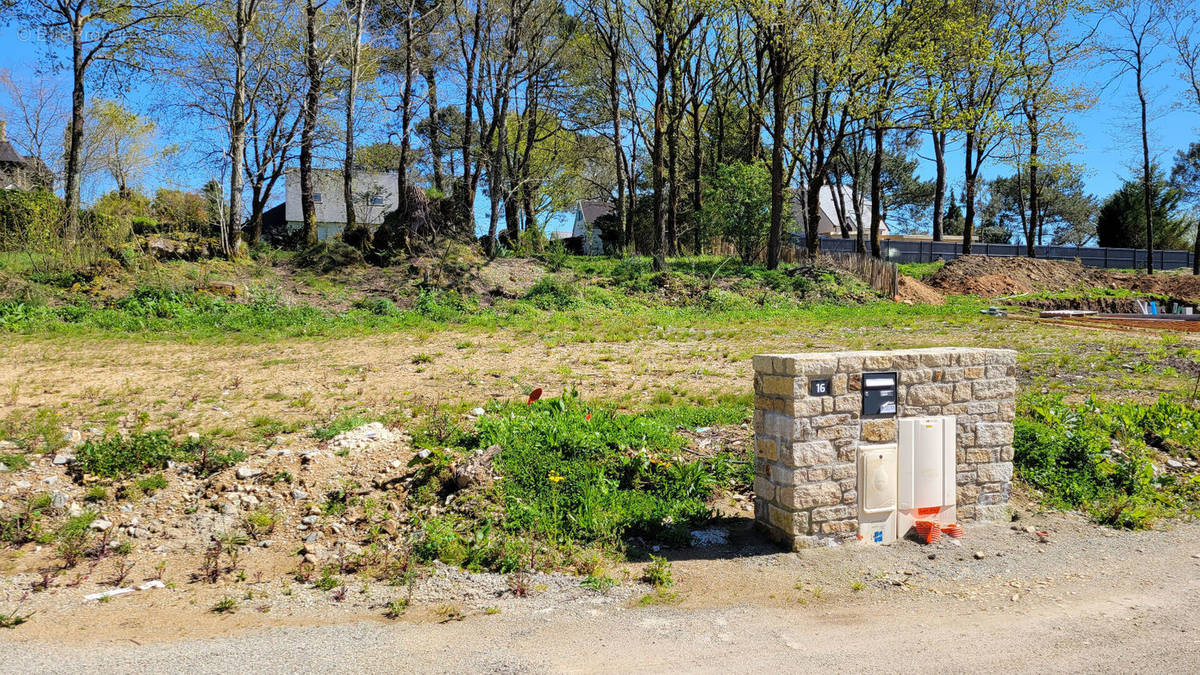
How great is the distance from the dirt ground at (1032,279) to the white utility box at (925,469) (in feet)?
71.6

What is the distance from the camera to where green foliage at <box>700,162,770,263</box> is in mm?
23078

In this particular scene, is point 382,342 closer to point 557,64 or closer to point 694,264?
point 694,264

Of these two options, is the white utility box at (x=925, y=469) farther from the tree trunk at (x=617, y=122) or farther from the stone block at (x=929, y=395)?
the tree trunk at (x=617, y=122)

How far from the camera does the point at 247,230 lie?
22203 millimetres

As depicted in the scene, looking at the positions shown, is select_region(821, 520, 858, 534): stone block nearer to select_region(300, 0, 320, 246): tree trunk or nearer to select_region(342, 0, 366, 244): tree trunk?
select_region(342, 0, 366, 244): tree trunk

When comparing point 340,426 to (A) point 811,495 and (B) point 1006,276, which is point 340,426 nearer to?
(A) point 811,495

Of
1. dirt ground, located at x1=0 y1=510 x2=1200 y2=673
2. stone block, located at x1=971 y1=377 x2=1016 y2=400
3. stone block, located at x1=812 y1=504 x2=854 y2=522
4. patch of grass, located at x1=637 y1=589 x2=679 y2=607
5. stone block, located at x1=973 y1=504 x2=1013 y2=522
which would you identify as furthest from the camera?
stone block, located at x1=973 y1=504 x2=1013 y2=522

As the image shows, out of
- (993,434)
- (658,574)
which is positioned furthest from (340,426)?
(993,434)

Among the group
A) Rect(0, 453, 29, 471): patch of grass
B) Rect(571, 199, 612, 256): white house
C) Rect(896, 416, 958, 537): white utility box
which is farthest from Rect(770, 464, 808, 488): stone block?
Rect(571, 199, 612, 256): white house

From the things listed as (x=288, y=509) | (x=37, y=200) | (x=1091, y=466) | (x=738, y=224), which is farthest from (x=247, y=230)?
(x=1091, y=466)

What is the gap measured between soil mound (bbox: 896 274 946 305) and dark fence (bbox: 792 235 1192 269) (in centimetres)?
1352

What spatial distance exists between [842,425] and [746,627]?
5.75 feet

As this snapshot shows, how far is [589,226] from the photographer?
36219mm

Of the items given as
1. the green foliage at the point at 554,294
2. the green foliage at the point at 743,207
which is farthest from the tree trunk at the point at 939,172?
the green foliage at the point at 554,294
